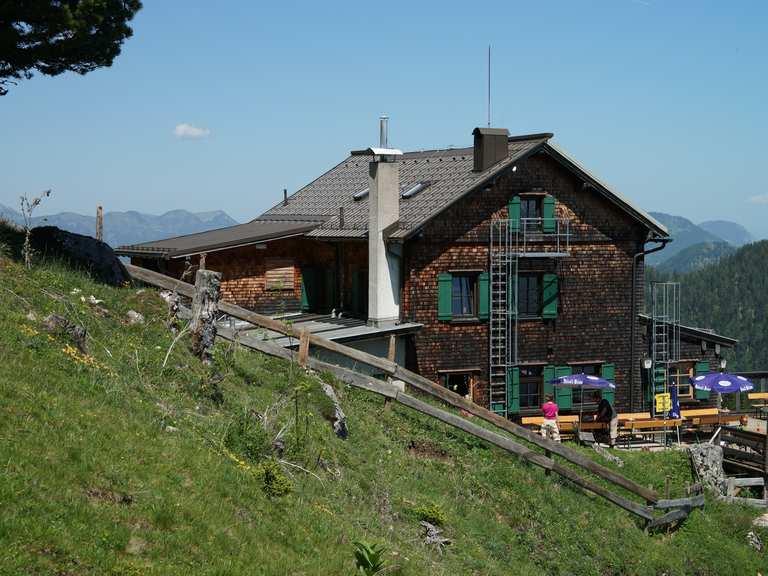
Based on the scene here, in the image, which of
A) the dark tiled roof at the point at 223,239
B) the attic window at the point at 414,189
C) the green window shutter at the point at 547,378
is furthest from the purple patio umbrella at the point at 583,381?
the dark tiled roof at the point at 223,239

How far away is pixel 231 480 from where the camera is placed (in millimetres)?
11156

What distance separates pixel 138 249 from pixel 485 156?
11661 mm

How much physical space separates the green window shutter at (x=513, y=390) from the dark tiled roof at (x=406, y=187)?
5900 millimetres

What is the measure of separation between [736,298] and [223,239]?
15876cm

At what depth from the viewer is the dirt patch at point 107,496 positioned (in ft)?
30.6

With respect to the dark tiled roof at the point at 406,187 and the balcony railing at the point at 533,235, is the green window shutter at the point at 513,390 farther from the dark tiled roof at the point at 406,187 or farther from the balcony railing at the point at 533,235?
the dark tiled roof at the point at 406,187

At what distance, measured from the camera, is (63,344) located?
13.0 metres

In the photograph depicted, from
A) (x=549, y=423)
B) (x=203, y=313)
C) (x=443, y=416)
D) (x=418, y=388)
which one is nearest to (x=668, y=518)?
(x=549, y=423)

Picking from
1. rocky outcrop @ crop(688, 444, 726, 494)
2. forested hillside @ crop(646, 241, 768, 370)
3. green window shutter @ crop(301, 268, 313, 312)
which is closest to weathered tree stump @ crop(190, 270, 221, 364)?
rocky outcrop @ crop(688, 444, 726, 494)

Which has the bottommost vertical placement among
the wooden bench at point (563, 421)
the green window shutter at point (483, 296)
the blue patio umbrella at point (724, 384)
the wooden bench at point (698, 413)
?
the wooden bench at point (698, 413)

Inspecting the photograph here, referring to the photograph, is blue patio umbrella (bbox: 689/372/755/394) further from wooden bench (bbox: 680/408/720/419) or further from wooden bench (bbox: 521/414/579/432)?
wooden bench (bbox: 521/414/579/432)

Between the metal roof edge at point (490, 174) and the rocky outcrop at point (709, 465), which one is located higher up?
the metal roof edge at point (490, 174)

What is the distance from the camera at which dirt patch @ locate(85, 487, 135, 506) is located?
30.6ft

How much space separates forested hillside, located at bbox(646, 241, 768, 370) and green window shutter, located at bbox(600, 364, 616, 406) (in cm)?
12124
